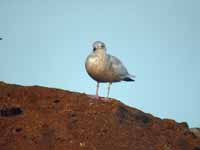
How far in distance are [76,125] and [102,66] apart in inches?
91.6

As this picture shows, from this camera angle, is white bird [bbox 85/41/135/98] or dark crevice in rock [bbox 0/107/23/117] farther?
white bird [bbox 85/41/135/98]

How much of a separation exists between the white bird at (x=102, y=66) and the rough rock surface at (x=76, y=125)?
2.34ft

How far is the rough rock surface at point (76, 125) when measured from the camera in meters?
10.6

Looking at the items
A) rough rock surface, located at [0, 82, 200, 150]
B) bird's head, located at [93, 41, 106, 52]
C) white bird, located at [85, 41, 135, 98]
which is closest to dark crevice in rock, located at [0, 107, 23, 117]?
rough rock surface, located at [0, 82, 200, 150]

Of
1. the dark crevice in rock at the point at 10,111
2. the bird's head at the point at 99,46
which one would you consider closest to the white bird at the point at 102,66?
Answer: the bird's head at the point at 99,46

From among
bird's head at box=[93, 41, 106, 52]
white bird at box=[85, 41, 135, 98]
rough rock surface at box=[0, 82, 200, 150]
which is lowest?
rough rock surface at box=[0, 82, 200, 150]

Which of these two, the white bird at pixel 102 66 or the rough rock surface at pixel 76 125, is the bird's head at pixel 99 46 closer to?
the white bird at pixel 102 66

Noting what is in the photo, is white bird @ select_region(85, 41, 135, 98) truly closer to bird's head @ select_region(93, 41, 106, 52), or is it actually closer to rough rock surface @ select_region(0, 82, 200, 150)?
bird's head @ select_region(93, 41, 106, 52)

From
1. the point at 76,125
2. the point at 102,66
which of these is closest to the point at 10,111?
the point at 76,125

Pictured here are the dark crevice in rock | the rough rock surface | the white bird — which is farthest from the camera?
the white bird

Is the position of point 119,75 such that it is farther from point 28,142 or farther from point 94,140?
point 28,142

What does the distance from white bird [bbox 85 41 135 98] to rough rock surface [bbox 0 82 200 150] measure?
0.71m

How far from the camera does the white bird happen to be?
1296 centimetres

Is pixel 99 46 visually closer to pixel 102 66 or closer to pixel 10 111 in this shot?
pixel 102 66
